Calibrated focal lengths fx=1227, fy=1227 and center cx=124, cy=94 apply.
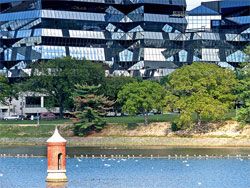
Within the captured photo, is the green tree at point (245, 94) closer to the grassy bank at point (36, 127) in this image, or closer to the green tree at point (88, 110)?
the grassy bank at point (36, 127)

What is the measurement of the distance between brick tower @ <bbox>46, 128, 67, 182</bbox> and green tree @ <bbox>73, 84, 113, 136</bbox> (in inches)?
3156

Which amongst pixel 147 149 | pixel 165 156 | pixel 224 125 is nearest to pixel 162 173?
pixel 165 156

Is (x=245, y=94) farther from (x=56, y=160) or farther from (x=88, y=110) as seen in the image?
(x=56, y=160)

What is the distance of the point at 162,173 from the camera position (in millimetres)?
108938

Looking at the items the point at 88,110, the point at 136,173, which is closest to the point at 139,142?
the point at 88,110

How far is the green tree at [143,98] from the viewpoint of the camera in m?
166

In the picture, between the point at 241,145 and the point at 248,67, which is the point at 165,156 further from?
the point at 248,67

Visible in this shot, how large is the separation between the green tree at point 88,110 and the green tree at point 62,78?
14239 mm

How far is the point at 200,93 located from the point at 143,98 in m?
10.5

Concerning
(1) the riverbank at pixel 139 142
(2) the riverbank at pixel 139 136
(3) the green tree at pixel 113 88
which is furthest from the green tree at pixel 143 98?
(3) the green tree at pixel 113 88

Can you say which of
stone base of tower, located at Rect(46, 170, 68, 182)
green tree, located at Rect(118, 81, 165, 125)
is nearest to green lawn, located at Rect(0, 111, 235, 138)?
green tree, located at Rect(118, 81, 165, 125)

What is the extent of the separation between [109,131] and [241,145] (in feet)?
67.3

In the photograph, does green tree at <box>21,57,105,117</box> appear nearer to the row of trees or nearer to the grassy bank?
the row of trees

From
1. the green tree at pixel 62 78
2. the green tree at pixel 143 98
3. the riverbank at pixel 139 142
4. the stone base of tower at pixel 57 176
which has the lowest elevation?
the riverbank at pixel 139 142
